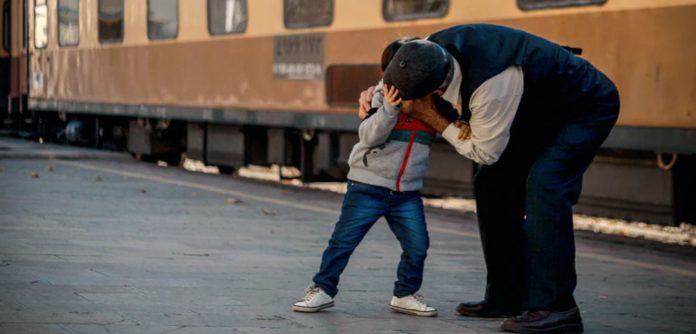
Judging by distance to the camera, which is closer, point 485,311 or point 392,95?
point 392,95

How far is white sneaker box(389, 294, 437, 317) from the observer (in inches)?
255

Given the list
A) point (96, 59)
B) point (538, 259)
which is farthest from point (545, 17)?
point (96, 59)

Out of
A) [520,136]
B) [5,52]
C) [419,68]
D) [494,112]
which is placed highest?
[419,68]

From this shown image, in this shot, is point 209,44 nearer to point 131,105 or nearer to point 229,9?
point 229,9

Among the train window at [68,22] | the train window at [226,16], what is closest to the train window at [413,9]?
the train window at [226,16]

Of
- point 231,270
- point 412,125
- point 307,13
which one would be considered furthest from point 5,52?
point 412,125

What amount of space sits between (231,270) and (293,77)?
23.5 feet

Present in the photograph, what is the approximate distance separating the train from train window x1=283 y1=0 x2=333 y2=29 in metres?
0.02

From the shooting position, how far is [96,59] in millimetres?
20328

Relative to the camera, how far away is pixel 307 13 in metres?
14.6

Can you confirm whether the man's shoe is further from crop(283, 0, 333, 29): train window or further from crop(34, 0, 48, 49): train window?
crop(34, 0, 48, 49): train window

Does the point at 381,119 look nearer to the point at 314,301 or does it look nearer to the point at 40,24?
the point at 314,301

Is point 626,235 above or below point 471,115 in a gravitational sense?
below

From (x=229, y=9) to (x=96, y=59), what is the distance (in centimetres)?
461
